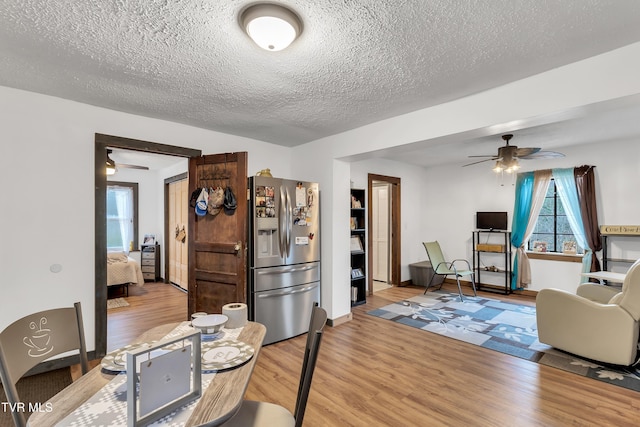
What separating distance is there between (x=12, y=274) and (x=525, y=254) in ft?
22.7

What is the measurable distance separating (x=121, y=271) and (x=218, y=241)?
321cm

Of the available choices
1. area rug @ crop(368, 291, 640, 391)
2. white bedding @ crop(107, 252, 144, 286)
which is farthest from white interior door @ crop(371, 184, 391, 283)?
white bedding @ crop(107, 252, 144, 286)

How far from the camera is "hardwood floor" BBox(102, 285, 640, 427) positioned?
2109 millimetres

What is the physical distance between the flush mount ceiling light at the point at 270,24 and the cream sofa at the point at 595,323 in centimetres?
330

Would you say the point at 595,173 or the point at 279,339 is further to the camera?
the point at 595,173

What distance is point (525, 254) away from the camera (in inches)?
216

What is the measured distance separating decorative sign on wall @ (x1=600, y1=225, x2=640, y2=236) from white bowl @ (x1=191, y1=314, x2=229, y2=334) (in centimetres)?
543

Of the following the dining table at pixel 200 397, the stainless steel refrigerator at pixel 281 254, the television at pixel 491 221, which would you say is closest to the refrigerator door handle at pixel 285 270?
the stainless steel refrigerator at pixel 281 254

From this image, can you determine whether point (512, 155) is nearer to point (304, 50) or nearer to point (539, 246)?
point (539, 246)

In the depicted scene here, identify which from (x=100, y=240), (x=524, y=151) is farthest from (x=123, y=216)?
(x=524, y=151)

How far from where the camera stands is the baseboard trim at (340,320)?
156 inches

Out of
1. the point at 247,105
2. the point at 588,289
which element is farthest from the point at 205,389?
the point at 588,289

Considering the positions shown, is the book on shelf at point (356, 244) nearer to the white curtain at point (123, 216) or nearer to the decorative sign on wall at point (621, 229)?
the decorative sign on wall at point (621, 229)

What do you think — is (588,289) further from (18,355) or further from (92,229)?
(92,229)
